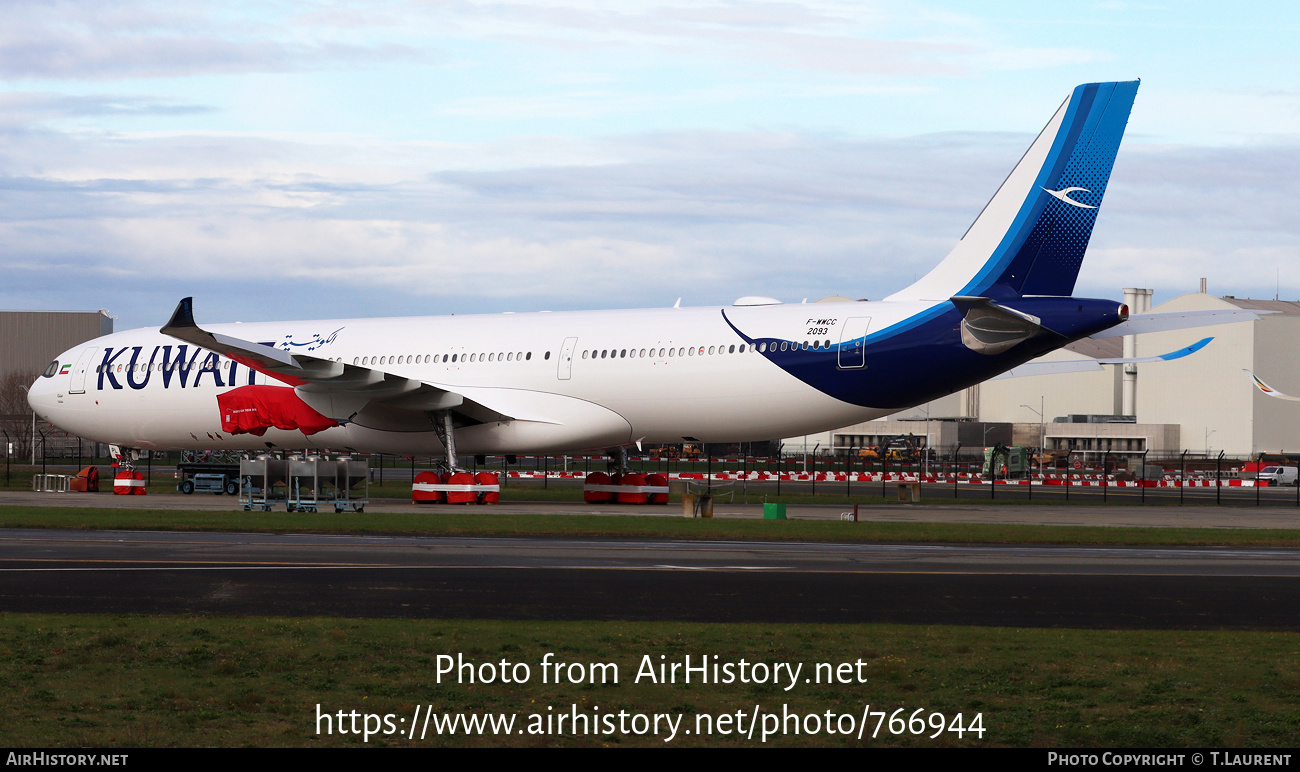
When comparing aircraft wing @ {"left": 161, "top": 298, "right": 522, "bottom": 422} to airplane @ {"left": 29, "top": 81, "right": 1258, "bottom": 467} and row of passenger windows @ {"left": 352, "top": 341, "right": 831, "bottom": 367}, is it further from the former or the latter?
row of passenger windows @ {"left": 352, "top": 341, "right": 831, "bottom": 367}

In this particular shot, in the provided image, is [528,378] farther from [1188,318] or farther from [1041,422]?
[1041,422]

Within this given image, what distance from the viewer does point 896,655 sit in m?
10.0

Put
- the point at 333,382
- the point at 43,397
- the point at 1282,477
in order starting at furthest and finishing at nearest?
the point at 1282,477
the point at 43,397
the point at 333,382

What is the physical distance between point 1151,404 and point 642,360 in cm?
8001

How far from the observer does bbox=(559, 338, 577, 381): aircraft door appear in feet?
105

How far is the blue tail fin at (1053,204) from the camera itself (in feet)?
89.2

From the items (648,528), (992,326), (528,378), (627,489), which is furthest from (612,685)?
(627,489)

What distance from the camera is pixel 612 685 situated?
8.88 metres

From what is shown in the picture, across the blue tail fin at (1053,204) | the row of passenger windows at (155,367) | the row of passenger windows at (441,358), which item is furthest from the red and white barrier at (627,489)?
the row of passenger windows at (155,367)

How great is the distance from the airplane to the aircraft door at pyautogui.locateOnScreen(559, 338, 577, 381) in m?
0.05

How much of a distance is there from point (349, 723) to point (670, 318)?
2424cm

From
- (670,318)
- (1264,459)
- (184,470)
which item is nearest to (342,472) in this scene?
(670,318)

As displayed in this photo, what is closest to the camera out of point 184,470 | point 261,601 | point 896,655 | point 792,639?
point 896,655
